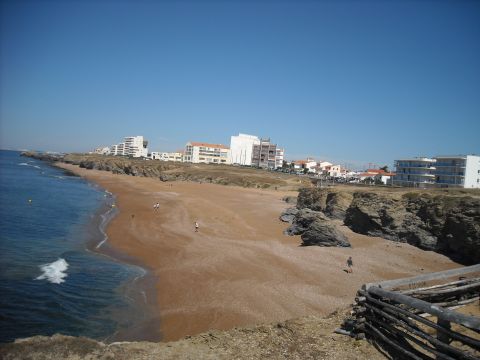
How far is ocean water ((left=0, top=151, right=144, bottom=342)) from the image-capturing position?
42.4 ft

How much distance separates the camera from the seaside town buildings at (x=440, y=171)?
82.6 m

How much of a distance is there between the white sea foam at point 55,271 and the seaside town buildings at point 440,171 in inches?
3183

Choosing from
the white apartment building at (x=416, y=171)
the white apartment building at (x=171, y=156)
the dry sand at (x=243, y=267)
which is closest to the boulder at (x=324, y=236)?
the dry sand at (x=243, y=267)

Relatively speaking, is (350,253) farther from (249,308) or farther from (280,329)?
(280,329)

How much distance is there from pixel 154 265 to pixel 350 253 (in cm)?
1185

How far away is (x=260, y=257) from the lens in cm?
2200

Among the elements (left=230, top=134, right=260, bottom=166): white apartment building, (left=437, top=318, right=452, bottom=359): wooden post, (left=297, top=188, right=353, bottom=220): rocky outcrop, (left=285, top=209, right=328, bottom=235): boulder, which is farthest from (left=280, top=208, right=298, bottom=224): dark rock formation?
(left=230, top=134, right=260, bottom=166): white apartment building

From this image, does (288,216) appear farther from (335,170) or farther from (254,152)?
(254,152)

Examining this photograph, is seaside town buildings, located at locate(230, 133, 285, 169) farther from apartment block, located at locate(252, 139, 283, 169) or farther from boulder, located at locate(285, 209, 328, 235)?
boulder, located at locate(285, 209, 328, 235)

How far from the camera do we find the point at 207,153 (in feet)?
506

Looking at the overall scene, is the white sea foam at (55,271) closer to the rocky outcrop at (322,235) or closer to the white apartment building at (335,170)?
the rocky outcrop at (322,235)

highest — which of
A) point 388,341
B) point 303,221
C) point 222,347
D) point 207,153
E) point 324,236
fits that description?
point 207,153

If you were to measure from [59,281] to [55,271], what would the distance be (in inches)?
67.7

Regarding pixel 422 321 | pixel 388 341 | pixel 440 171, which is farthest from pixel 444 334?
pixel 440 171
